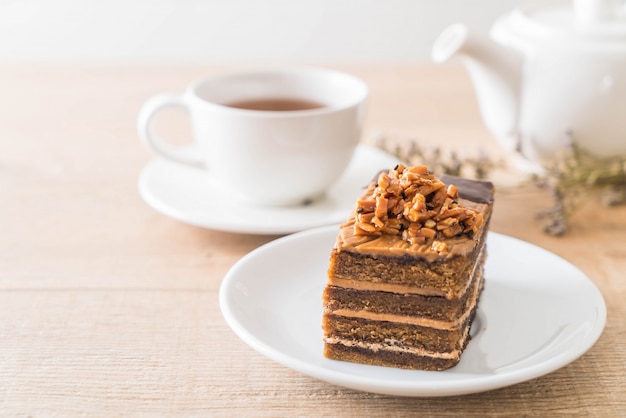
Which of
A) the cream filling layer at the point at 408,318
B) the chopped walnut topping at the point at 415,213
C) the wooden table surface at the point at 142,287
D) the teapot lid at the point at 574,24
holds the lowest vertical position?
the wooden table surface at the point at 142,287

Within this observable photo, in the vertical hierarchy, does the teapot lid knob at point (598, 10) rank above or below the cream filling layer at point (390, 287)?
above

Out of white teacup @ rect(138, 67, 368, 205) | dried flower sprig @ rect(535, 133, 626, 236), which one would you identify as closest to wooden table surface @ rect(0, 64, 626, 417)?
dried flower sprig @ rect(535, 133, 626, 236)

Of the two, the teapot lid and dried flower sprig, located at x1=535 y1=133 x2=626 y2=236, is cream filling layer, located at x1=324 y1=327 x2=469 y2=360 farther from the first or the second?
the teapot lid

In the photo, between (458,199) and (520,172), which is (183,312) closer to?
(458,199)

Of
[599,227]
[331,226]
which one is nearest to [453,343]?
[331,226]

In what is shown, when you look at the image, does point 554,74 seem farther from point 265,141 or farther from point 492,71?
point 265,141

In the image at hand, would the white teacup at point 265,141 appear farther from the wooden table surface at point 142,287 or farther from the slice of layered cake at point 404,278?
the slice of layered cake at point 404,278

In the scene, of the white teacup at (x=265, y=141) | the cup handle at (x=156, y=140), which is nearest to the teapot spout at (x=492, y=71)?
the white teacup at (x=265, y=141)
